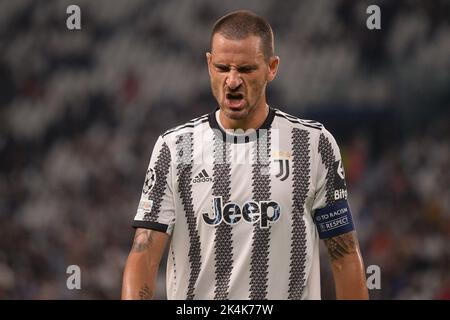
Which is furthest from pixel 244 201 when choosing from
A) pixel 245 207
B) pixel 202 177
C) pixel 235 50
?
pixel 235 50

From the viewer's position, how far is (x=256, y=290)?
3.62 m

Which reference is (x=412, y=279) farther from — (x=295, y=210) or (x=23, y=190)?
(x=295, y=210)

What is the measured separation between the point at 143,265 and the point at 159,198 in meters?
0.27

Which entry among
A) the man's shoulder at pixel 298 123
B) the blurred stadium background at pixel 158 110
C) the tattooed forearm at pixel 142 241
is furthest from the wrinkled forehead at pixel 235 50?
the blurred stadium background at pixel 158 110

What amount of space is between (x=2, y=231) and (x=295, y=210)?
4378 mm

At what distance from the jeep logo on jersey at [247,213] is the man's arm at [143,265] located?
0.20 meters

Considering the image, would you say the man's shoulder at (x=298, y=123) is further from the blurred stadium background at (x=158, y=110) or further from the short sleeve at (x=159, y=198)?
the blurred stadium background at (x=158, y=110)

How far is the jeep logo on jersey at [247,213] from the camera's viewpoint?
3.62m

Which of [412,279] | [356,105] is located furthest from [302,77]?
[412,279]

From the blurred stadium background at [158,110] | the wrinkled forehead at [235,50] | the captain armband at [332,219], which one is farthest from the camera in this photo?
the blurred stadium background at [158,110]

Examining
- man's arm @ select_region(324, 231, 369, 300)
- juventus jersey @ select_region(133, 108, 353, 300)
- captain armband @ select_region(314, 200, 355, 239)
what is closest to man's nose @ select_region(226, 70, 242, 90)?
juventus jersey @ select_region(133, 108, 353, 300)

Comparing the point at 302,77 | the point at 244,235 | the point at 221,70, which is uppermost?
the point at 302,77

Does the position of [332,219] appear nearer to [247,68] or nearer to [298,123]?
[298,123]

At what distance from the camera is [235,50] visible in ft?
11.8
